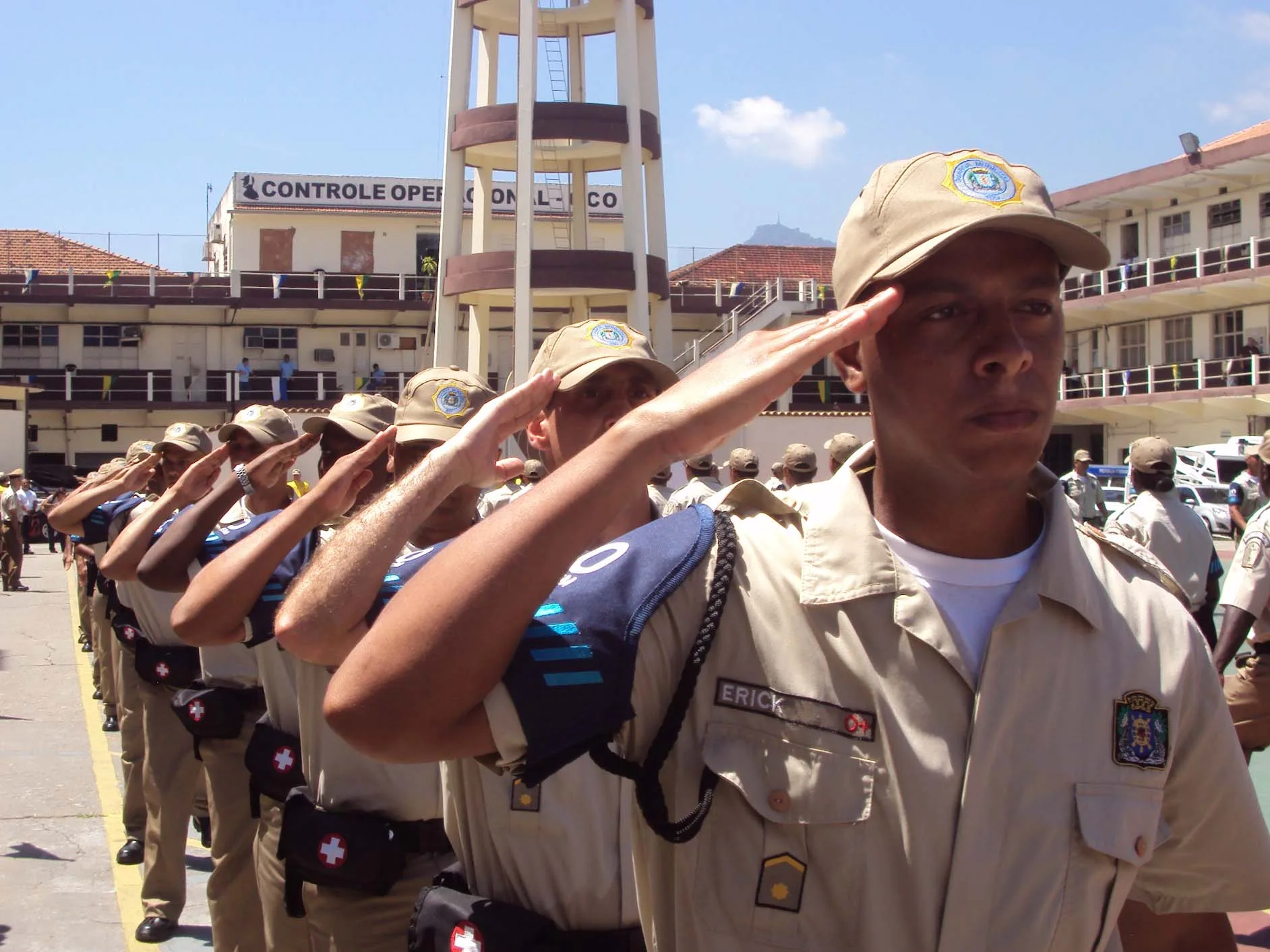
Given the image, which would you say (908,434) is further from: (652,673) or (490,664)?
(490,664)

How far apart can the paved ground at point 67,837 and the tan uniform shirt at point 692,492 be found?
3.00 metres

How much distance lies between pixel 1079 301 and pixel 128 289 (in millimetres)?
30863

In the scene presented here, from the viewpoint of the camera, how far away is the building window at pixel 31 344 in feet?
151

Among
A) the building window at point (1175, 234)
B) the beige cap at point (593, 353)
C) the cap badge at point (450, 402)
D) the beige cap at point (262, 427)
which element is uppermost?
the building window at point (1175, 234)

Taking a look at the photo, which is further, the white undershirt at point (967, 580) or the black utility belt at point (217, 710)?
the black utility belt at point (217, 710)

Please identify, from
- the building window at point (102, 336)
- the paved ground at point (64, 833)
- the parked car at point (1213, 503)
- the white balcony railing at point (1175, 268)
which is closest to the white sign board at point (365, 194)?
the building window at point (102, 336)

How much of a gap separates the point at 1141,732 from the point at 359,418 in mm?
3339

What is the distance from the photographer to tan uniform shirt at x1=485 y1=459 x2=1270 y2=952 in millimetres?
1706

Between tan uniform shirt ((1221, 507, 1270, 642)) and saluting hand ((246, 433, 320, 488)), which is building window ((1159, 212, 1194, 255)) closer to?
tan uniform shirt ((1221, 507, 1270, 642))

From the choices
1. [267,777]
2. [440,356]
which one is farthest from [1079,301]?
[267,777]

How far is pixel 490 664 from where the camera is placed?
158cm

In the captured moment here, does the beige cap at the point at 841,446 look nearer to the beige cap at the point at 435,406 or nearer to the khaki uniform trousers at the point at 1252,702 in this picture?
the khaki uniform trousers at the point at 1252,702

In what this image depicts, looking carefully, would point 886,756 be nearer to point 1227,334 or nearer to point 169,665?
point 169,665

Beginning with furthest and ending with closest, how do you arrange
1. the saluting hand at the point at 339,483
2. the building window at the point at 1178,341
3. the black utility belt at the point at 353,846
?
the building window at the point at 1178,341 → the saluting hand at the point at 339,483 → the black utility belt at the point at 353,846
